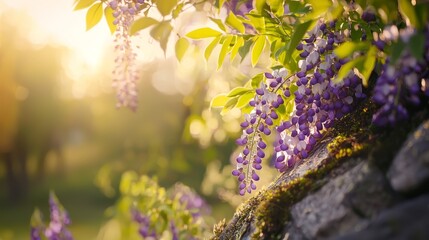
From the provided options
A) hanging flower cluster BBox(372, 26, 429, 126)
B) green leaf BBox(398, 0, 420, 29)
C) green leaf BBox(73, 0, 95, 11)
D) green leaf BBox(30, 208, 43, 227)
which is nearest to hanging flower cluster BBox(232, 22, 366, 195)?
hanging flower cluster BBox(372, 26, 429, 126)

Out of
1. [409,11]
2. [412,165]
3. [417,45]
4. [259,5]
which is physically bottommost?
[412,165]

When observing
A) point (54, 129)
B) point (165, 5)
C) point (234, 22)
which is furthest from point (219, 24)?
point (54, 129)

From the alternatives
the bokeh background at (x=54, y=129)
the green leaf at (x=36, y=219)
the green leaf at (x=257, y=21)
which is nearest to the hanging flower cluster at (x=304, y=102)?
the green leaf at (x=257, y=21)

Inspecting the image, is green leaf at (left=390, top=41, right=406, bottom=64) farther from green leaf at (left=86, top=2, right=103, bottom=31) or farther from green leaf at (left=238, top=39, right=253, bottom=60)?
green leaf at (left=86, top=2, right=103, bottom=31)

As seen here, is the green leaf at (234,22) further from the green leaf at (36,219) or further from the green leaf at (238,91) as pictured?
the green leaf at (36,219)

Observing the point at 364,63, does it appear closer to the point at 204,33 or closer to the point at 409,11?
the point at 409,11

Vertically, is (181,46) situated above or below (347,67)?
above
